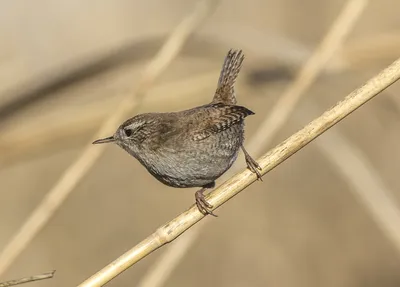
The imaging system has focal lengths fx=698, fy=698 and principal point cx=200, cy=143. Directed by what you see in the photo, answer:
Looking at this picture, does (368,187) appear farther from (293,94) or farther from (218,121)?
(218,121)

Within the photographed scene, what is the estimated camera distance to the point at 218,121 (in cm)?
212

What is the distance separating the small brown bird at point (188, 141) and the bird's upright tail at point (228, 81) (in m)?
0.12

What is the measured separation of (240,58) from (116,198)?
7.77 feet

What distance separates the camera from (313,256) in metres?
4.30

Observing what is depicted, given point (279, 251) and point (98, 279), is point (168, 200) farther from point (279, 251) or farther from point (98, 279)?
point (98, 279)

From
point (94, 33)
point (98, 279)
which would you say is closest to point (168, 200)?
point (94, 33)

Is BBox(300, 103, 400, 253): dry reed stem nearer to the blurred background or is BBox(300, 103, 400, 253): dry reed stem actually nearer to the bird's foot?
the bird's foot

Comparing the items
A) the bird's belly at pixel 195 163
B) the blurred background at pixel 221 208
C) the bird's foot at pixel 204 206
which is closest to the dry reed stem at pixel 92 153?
the bird's belly at pixel 195 163

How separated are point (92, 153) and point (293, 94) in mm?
698

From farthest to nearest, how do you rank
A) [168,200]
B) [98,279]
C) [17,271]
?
[168,200], [17,271], [98,279]

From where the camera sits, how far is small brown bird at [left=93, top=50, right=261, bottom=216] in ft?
6.77

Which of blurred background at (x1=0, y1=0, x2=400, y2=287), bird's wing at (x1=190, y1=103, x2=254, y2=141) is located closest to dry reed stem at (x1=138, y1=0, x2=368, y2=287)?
bird's wing at (x1=190, y1=103, x2=254, y2=141)

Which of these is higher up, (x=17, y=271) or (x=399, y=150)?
(x=17, y=271)

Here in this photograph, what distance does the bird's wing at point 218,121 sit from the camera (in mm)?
2102
